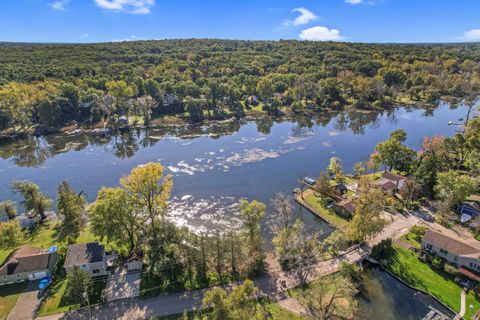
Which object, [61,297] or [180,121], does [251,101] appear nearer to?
[180,121]

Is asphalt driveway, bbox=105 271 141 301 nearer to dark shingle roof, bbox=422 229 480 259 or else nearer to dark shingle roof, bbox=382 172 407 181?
dark shingle roof, bbox=422 229 480 259

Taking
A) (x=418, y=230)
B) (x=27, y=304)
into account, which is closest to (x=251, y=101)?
(x=418, y=230)

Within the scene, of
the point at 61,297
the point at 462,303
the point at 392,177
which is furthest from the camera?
the point at 392,177

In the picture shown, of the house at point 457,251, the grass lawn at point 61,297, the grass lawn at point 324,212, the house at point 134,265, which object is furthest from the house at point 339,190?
the grass lawn at point 61,297

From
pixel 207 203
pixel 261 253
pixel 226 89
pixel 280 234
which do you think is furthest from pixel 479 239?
pixel 226 89

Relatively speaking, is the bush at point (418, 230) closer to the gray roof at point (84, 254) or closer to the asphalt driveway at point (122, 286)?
the asphalt driveway at point (122, 286)

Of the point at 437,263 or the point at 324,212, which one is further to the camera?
the point at 324,212

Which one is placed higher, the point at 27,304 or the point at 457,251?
the point at 457,251

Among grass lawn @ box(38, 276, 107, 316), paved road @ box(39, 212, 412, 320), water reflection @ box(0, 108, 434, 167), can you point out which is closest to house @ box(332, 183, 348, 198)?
paved road @ box(39, 212, 412, 320)

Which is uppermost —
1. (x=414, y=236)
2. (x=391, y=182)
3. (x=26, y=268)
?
(x=391, y=182)
